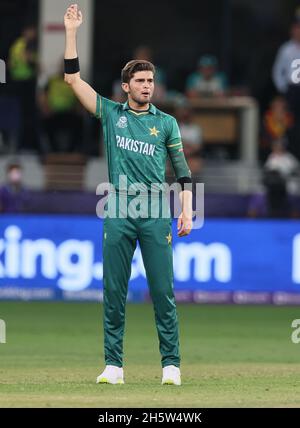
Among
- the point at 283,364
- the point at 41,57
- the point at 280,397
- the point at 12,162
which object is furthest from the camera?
the point at 41,57

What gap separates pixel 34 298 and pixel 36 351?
4.64 m

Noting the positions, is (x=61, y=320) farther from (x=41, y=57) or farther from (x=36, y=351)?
(x=41, y=57)

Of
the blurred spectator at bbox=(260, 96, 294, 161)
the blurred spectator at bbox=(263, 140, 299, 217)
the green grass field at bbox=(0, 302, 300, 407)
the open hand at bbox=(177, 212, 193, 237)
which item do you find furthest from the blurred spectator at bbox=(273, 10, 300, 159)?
the open hand at bbox=(177, 212, 193, 237)

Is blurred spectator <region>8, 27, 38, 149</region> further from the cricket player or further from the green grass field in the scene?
the cricket player

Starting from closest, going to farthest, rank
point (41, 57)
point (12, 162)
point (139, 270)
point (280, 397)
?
1. point (280, 397)
2. point (139, 270)
3. point (12, 162)
4. point (41, 57)

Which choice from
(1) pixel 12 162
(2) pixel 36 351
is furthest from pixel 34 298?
(2) pixel 36 351

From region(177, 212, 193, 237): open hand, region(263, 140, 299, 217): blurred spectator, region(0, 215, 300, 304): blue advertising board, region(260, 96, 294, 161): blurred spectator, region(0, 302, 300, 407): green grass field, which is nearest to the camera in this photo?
region(0, 302, 300, 407): green grass field

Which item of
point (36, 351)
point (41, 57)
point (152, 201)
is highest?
point (41, 57)

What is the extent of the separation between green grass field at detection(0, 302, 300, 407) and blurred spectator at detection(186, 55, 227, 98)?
4.96 metres

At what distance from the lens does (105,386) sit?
32.5ft

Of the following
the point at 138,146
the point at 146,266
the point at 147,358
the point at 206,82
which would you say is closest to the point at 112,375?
the point at 146,266

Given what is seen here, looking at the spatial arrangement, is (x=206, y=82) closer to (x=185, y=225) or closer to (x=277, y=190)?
(x=277, y=190)

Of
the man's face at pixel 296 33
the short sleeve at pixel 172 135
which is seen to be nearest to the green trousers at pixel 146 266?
the short sleeve at pixel 172 135

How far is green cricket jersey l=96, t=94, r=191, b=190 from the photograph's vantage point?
32.3 feet
